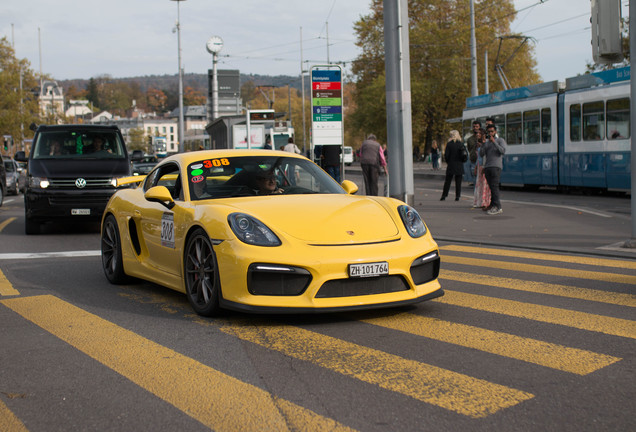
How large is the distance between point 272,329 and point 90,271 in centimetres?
419

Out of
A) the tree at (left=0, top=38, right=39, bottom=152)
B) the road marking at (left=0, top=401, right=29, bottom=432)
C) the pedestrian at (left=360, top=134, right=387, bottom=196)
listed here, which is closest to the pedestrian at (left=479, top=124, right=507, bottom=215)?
the pedestrian at (left=360, top=134, right=387, bottom=196)

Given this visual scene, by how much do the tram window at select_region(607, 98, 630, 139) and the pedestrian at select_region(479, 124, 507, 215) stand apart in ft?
20.6

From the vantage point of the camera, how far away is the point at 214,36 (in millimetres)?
70438

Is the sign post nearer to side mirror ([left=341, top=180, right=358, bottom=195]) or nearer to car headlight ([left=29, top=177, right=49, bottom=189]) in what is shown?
car headlight ([left=29, top=177, right=49, bottom=189])

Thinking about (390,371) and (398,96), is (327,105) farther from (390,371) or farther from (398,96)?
(390,371)

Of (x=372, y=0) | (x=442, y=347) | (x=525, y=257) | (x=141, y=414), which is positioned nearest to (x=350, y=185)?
(x=442, y=347)

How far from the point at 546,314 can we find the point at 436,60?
50.5 meters

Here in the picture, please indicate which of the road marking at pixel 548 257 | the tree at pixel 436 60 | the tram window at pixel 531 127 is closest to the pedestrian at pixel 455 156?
the tram window at pixel 531 127

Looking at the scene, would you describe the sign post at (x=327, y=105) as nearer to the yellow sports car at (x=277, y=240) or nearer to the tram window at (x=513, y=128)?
the tram window at (x=513, y=128)

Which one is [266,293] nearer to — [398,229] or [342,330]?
[342,330]

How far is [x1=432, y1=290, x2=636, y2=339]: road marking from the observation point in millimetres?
5445

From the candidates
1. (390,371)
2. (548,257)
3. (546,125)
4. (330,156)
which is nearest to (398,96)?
(548,257)

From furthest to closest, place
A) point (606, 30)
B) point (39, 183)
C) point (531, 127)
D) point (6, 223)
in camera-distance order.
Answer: point (531, 127)
point (6, 223)
point (39, 183)
point (606, 30)

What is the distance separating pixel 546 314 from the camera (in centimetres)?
598
